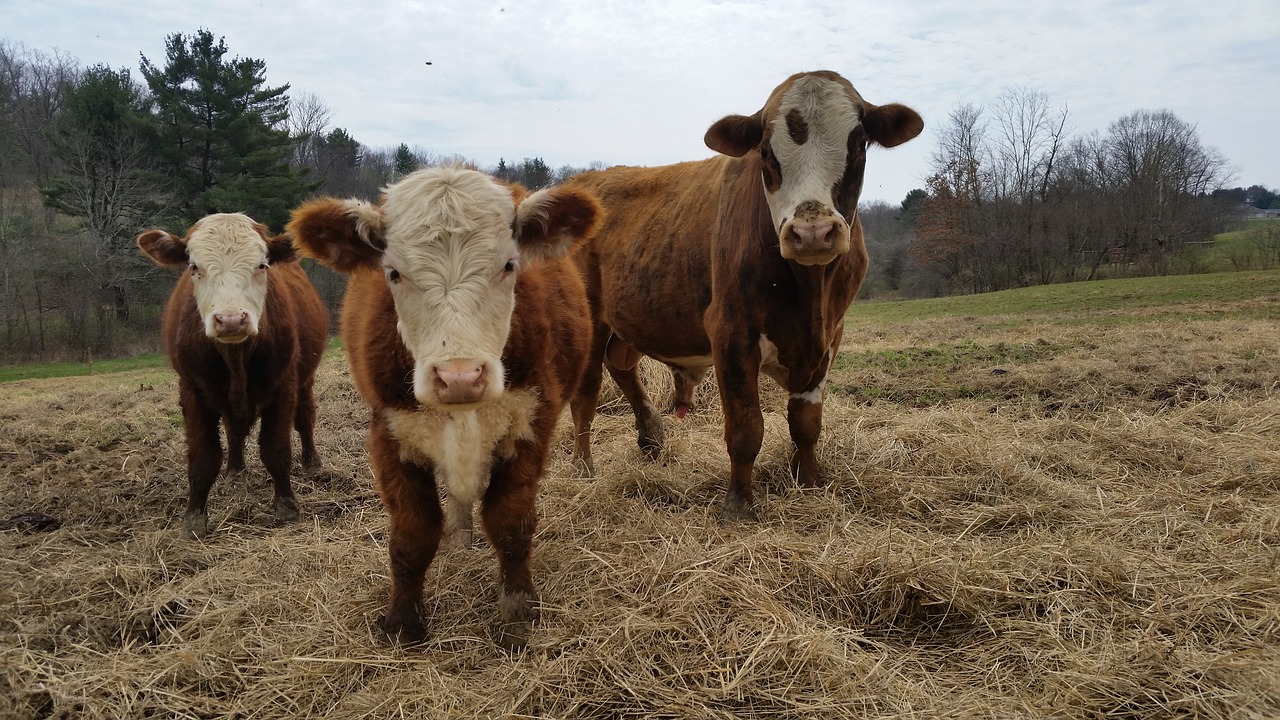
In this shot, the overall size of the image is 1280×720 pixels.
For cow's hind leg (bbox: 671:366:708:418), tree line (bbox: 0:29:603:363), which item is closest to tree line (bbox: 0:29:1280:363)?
tree line (bbox: 0:29:603:363)

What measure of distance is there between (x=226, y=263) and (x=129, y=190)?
24.0m

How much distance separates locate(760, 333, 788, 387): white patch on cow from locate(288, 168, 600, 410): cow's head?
62.8 inches

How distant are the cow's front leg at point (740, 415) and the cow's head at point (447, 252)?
1.54 m

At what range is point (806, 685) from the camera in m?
2.59

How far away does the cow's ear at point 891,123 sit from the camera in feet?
13.0

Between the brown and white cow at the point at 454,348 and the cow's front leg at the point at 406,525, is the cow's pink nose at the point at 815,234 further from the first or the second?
the cow's front leg at the point at 406,525

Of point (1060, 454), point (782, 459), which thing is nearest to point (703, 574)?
point (782, 459)

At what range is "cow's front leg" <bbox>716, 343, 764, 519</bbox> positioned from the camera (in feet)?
13.8

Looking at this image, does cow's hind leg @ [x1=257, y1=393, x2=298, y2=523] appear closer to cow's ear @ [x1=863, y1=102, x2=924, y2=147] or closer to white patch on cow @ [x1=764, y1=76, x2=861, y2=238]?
white patch on cow @ [x1=764, y1=76, x2=861, y2=238]

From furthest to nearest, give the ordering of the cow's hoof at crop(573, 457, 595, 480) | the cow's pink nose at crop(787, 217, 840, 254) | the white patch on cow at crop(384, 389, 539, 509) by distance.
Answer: the cow's hoof at crop(573, 457, 595, 480) < the cow's pink nose at crop(787, 217, 840, 254) < the white patch on cow at crop(384, 389, 539, 509)

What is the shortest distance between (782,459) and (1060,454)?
199 centimetres

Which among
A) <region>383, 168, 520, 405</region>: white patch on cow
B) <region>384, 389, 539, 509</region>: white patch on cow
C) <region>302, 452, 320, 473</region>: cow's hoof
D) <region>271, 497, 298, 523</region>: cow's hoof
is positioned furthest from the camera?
<region>302, 452, 320, 473</region>: cow's hoof

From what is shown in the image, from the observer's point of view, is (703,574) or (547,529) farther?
Result: (547,529)

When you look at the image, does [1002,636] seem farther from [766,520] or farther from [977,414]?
[977,414]
